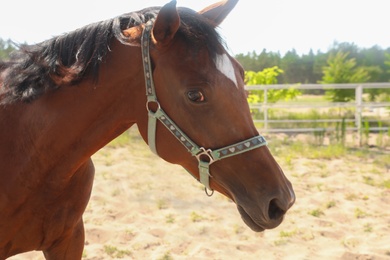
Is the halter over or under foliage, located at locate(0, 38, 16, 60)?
under

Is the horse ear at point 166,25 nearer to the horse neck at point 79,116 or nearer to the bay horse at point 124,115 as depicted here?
the bay horse at point 124,115

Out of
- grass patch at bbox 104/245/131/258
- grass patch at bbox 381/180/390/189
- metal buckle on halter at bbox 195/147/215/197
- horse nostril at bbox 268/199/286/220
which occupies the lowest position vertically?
grass patch at bbox 381/180/390/189

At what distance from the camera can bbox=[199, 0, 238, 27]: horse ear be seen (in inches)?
77.5

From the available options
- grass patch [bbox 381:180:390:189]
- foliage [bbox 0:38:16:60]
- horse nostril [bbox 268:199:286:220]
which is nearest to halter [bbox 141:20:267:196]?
horse nostril [bbox 268:199:286:220]

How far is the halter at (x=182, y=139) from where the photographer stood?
1.64 m

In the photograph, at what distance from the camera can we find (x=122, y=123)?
1896 millimetres

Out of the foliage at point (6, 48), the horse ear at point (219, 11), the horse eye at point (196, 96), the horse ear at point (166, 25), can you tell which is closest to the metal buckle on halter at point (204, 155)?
the horse eye at point (196, 96)

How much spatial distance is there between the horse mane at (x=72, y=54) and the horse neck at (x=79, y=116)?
44 millimetres

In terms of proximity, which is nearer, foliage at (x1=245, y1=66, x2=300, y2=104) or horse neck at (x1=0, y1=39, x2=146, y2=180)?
horse neck at (x1=0, y1=39, x2=146, y2=180)

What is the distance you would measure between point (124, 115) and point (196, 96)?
14.8 inches

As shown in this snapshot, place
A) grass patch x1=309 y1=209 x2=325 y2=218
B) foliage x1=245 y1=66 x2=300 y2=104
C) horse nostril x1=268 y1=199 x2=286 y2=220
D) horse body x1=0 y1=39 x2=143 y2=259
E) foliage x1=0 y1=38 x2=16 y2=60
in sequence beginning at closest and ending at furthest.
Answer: horse nostril x1=268 y1=199 x2=286 y2=220 → horse body x1=0 y1=39 x2=143 y2=259 → foliage x1=0 y1=38 x2=16 y2=60 → grass patch x1=309 y1=209 x2=325 y2=218 → foliage x1=245 y1=66 x2=300 y2=104

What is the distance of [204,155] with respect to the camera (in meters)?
1.69

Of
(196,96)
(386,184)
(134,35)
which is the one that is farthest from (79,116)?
(386,184)

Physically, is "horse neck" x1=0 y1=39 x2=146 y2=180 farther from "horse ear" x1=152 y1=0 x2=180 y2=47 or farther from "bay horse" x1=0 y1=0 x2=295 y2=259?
"horse ear" x1=152 y1=0 x2=180 y2=47
